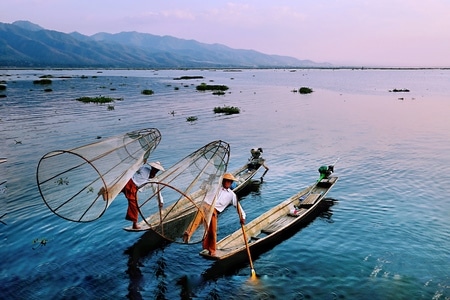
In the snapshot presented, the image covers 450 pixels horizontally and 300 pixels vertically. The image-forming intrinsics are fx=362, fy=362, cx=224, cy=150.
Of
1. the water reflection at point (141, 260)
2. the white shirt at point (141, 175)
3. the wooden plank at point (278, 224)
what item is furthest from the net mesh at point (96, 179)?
the wooden plank at point (278, 224)

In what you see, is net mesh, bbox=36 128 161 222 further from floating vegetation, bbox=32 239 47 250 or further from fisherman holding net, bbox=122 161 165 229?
floating vegetation, bbox=32 239 47 250

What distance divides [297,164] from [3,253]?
676 inches

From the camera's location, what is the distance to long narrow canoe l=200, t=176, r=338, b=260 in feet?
39.4

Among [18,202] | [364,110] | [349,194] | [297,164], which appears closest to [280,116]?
[364,110]

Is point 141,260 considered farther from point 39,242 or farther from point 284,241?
point 284,241

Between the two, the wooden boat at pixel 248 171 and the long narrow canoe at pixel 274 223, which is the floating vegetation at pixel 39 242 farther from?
the wooden boat at pixel 248 171

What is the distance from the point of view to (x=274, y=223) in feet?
48.2

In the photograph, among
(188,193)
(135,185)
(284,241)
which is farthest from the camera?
(284,241)

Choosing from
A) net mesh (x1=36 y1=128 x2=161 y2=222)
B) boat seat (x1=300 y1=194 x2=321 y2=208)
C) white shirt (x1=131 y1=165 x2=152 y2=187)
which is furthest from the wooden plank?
net mesh (x1=36 y1=128 x2=161 y2=222)

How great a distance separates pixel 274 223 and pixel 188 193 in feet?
15.9

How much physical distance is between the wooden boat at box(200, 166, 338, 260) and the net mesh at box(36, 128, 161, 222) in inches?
146

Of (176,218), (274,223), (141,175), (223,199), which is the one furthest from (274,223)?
(141,175)

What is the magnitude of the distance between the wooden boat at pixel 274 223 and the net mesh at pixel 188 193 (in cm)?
122

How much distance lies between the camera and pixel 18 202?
16.5 m
